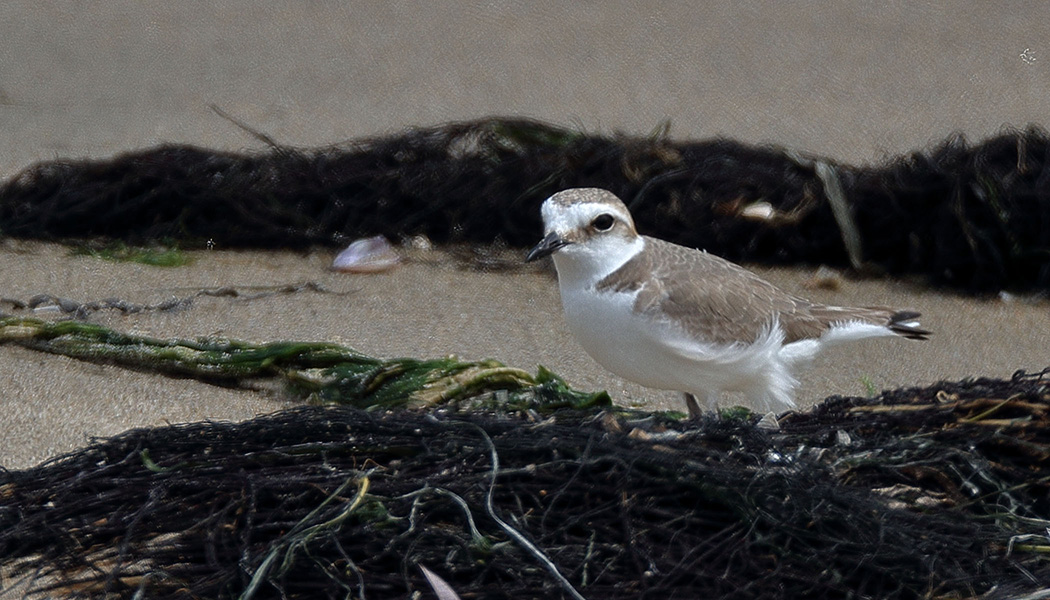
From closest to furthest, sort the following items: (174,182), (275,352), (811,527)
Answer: (811,527), (275,352), (174,182)

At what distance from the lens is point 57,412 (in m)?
3.60

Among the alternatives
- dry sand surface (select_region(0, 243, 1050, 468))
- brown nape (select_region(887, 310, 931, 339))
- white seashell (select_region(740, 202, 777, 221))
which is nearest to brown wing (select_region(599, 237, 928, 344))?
brown nape (select_region(887, 310, 931, 339))

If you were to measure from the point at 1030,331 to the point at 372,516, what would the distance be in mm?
2942

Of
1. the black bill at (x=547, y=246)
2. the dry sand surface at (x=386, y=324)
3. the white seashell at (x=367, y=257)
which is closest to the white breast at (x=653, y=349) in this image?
the black bill at (x=547, y=246)

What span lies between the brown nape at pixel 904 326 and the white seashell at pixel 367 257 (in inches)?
78.5

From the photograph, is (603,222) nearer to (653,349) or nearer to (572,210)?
(572,210)

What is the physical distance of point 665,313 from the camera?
336cm

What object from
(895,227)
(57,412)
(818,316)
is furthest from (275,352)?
(895,227)

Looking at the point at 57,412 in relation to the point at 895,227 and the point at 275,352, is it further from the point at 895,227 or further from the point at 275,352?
the point at 895,227

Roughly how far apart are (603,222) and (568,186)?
5.68ft

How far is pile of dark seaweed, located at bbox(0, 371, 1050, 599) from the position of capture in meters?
Result: 2.42

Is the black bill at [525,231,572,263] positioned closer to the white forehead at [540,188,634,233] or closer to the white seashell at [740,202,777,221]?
the white forehead at [540,188,634,233]

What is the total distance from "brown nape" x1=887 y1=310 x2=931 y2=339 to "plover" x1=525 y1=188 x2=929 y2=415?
41 mm

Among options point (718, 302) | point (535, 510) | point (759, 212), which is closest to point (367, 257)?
point (759, 212)
